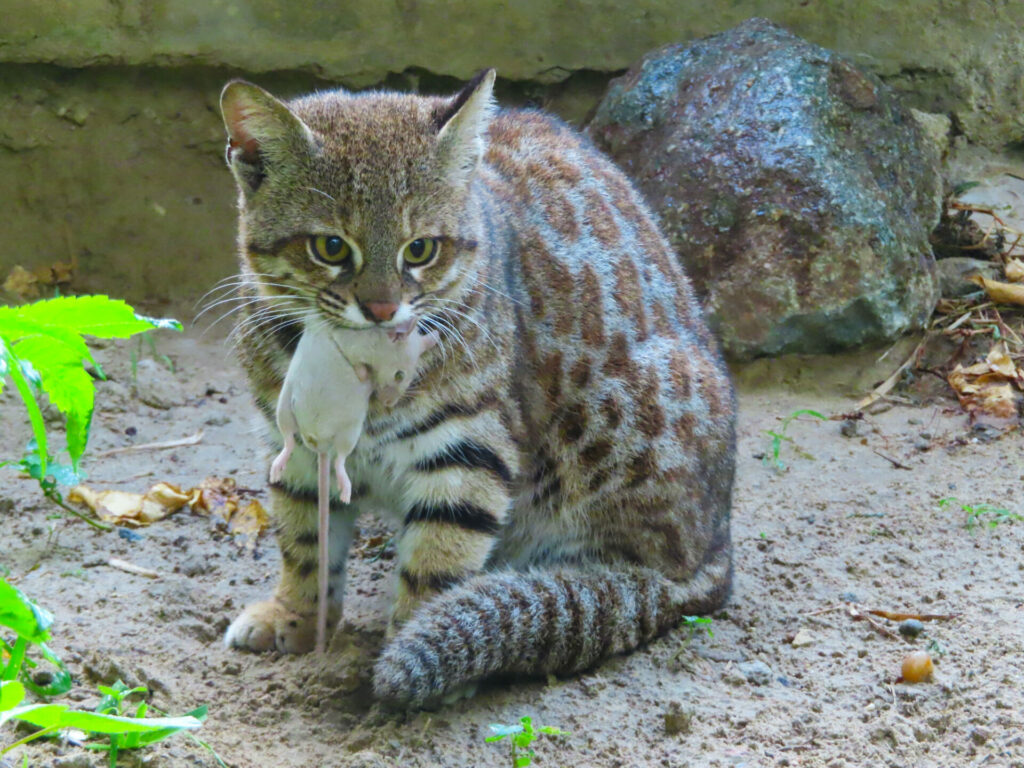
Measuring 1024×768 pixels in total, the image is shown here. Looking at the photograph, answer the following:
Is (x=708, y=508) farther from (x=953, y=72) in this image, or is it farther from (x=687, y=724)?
(x=953, y=72)

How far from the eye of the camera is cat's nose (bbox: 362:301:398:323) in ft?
11.2

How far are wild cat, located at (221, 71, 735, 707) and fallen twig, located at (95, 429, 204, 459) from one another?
169 cm

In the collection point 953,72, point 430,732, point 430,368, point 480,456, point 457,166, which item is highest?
point 953,72

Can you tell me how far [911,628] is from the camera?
4.10m

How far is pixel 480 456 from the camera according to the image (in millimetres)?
3863

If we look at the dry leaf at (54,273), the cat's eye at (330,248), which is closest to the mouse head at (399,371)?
the cat's eye at (330,248)

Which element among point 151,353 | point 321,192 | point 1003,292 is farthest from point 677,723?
point 1003,292

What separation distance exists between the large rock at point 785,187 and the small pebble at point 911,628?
231cm

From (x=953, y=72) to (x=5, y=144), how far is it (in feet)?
18.2

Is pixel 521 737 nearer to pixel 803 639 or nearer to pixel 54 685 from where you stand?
pixel 54 685

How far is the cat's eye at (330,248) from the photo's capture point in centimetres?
352

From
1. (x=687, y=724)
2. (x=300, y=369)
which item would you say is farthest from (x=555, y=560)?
(x=300, y=369)

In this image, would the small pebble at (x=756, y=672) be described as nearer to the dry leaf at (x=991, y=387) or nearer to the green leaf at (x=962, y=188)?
the dry leaf at (x=991, y=387)

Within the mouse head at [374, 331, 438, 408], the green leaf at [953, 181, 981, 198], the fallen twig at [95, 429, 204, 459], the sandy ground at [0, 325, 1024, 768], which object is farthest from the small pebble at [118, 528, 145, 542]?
the green leaf at [953, 181, 981, 198]
